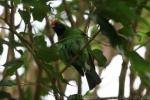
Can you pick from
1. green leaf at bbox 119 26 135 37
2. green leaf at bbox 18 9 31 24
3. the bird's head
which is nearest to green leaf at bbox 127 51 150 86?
green leaf at bbox 119 26 135 37

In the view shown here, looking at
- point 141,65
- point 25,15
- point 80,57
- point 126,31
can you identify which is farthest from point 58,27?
point 141,65

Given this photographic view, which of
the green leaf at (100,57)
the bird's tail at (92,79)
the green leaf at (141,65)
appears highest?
the bird's tail at (92,79)

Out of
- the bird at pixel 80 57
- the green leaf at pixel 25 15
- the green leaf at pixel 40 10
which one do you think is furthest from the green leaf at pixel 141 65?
the bird at pixel 80 57

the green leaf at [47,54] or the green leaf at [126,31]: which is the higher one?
the green leaf at [47,54]

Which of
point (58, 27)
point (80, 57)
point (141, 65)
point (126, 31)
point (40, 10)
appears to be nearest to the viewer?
point (141, 65)

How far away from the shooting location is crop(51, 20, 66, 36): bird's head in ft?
7.58

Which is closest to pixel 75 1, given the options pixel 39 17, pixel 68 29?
pixel 68 29

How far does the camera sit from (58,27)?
2420 mm

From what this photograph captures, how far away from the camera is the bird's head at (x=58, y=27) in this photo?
2.31 metres

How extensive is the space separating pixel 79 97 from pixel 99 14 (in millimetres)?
519

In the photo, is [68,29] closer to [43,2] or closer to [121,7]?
[43,2]

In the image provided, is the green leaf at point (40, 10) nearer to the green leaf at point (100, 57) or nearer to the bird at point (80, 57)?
the green leaf at point (100, 57)

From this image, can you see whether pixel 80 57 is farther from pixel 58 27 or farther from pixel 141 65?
pixel 141 65

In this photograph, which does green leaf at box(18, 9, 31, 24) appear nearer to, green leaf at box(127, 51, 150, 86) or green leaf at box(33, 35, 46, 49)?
green leaf at box(33, 35, 46, 49)
